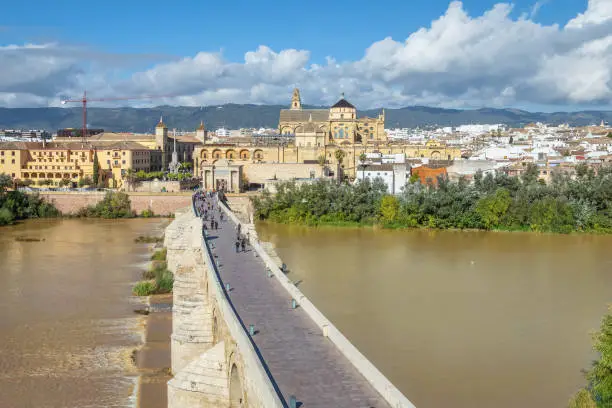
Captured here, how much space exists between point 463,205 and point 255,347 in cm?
2496

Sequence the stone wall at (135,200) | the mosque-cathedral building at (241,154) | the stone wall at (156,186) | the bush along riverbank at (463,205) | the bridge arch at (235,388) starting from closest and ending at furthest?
the bridge arch at (235,388)
the bush along riverbank at (463,205)
the stone wall at (135,200)
the stone wall at (156,186)
the mosque-cathedral building at (241,154)

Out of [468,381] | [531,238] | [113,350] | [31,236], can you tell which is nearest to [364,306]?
[468,381]

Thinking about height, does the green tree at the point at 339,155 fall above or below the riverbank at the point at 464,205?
above

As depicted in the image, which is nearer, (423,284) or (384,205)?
(423,284)

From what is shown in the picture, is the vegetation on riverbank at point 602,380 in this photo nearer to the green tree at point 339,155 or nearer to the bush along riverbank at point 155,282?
the bush along riverbank at point 155,282

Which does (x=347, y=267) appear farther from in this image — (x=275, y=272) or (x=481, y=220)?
(x=481, y=220)

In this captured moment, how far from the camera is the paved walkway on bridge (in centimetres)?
711

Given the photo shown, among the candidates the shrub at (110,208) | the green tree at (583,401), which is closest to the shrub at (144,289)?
the green tree at (583,401)

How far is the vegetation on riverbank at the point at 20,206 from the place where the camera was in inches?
1364

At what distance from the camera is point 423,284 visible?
741 inches

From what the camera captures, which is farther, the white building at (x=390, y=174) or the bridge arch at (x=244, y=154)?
the bridge arch at (x=244, y=154)

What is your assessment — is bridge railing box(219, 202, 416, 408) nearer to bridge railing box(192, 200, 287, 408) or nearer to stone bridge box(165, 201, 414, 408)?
stone bridge box(165, 201, 414, 408)

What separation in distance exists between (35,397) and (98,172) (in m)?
33.0

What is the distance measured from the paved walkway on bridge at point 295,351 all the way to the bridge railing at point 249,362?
0.25 metres
